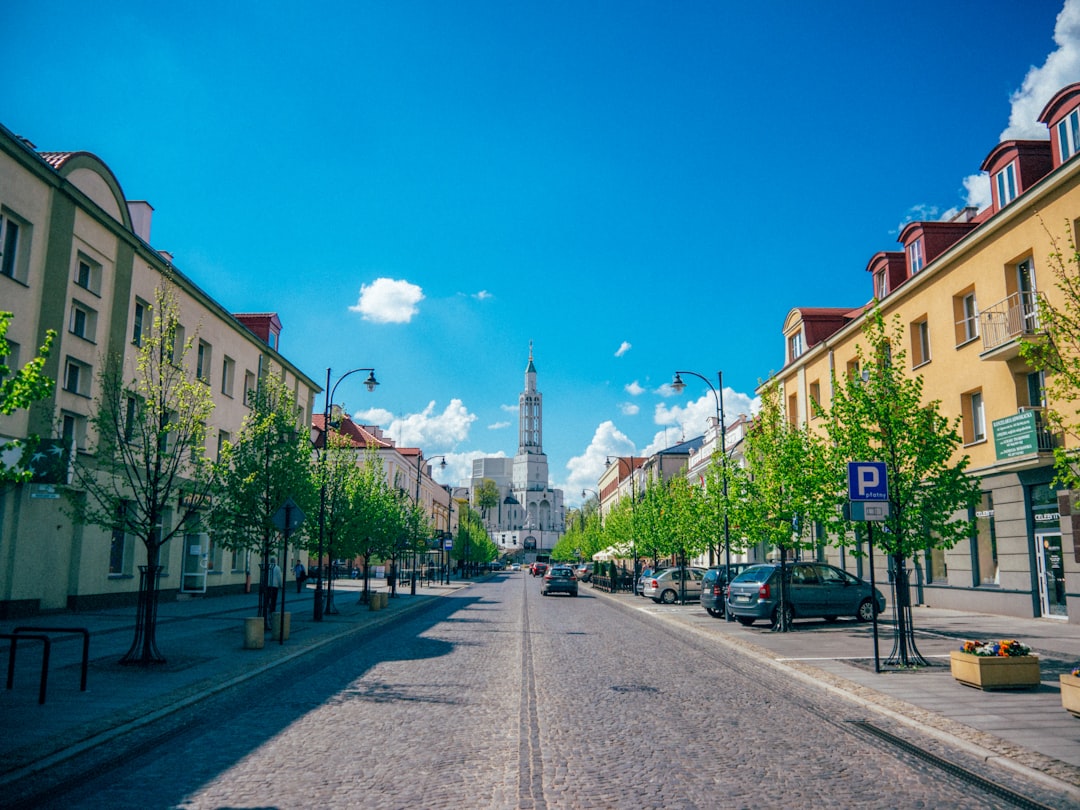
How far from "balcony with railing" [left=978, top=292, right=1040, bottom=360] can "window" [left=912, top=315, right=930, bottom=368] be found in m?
4.83

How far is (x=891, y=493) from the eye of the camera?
14.2 meters

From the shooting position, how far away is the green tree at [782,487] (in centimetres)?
1702

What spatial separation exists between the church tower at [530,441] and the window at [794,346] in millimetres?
155072

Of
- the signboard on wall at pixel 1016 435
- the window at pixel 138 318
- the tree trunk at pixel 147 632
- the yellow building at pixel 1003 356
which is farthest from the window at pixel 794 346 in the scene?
the tree trunk at pixel 147 632

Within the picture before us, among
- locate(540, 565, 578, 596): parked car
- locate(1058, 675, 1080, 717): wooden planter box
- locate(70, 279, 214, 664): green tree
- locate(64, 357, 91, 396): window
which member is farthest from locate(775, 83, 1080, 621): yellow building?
locate(64, 357, 91, 396): window

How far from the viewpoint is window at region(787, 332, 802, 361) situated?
38.6 m

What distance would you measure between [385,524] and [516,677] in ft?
69.0

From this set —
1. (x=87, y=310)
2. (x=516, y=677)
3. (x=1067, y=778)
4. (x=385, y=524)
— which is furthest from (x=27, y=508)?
(x=1067, y=778)

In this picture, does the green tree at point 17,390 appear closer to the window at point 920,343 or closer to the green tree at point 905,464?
the green tree at point 905,464

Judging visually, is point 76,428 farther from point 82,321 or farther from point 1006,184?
point 1006,184

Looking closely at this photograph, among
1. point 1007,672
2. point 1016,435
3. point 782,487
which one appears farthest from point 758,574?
point 1007,672

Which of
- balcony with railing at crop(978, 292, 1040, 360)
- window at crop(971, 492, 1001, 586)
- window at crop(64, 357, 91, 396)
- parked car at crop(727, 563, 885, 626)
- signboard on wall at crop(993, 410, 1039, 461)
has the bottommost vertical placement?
parked car at crop(727, 563, 885, 626)

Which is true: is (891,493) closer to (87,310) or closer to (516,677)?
(516,677)

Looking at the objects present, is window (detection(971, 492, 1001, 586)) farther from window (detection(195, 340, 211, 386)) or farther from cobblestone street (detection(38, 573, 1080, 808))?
window (detection(195, 340, 211, 386))
